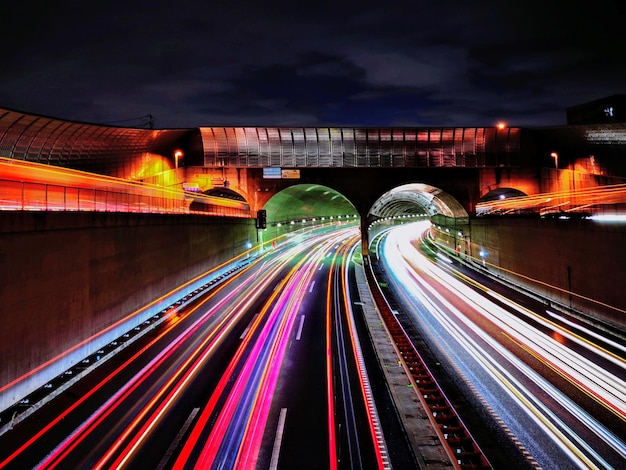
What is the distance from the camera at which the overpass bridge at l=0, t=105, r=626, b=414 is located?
18.3 meters

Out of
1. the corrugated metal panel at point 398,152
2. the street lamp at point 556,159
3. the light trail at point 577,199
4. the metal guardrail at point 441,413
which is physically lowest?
the metal guardrail at point 441,413

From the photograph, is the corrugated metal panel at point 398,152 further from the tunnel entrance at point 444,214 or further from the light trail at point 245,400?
the light trail at point 245,400

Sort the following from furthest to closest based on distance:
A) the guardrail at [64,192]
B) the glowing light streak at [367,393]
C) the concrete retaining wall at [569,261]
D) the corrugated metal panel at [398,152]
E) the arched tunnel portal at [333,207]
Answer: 1. the arched tunnel portal at [333,207]
2. the corrugated metal panel at [398,152]
3. the concrete retaining wall at [569,261]
4. the guardrail at [64,192]
5. the glowing light streak at [367,393]

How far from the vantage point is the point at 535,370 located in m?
12.5

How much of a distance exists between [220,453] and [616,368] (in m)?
12.9

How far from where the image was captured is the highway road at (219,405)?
321 inches

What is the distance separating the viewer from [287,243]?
5781 cm

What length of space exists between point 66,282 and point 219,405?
704 cm

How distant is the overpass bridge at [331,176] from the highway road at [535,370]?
9.21 feet

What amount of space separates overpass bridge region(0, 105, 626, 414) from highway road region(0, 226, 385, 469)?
4102mm

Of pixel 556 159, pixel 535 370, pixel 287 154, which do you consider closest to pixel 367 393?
pixel 535 370

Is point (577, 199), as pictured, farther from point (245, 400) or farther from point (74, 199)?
point (74, 199)

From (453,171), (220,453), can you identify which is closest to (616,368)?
(220,453)

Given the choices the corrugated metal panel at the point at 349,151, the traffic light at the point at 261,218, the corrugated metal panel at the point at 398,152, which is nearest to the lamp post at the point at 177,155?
the traffic light at the point at 261,218
